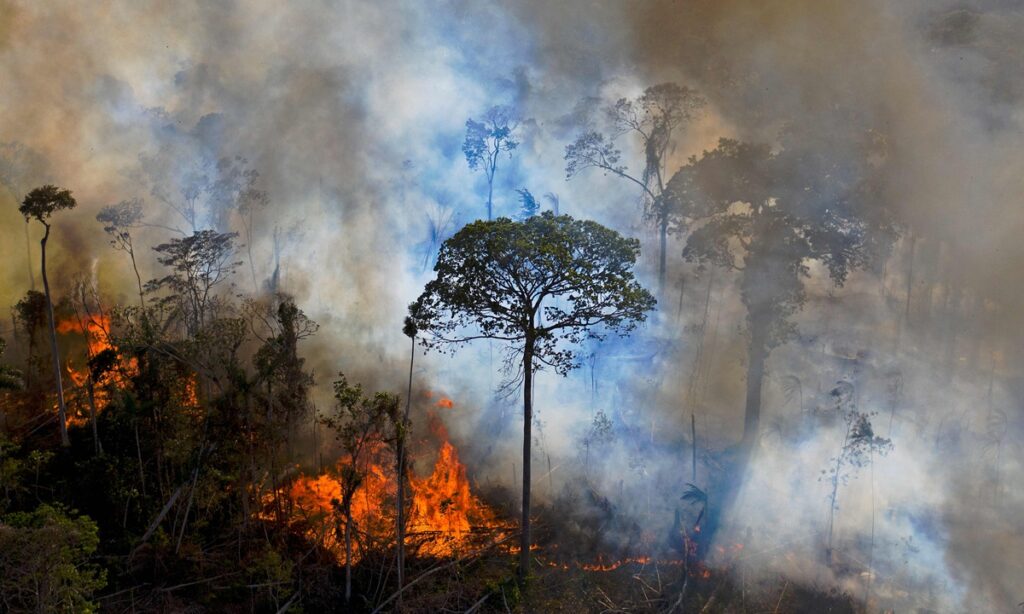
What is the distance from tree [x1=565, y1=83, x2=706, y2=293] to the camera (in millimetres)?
37750

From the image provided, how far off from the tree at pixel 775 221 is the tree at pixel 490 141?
14.2 meters

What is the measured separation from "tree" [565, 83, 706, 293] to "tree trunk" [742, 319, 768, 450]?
8698mm

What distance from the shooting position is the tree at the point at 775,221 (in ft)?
96.9

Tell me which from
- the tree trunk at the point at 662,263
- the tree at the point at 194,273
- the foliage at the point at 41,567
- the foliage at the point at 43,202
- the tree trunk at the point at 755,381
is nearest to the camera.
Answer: the foliage at the point at 41,567

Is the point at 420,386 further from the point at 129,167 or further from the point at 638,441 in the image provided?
the point at 129,167

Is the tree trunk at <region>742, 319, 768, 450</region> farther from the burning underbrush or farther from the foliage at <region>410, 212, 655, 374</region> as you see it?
the burning underbrush

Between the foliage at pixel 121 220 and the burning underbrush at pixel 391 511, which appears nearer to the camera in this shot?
the burning underbrush at pixel 391 511

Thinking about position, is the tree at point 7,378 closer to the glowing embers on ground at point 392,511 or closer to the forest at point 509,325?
the forest at point 509,325

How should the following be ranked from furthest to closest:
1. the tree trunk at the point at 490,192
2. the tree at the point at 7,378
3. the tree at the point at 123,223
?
the tree trunk at the point at 490,192 → the tree at the point at 123,223 → the tree at the point at 7,378

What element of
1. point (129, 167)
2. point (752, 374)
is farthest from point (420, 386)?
point (129, 167)

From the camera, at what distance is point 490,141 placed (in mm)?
41656

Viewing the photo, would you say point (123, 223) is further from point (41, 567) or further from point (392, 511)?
point (41, 567)

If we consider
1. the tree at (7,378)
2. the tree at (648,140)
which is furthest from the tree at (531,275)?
the tree at (648,140)

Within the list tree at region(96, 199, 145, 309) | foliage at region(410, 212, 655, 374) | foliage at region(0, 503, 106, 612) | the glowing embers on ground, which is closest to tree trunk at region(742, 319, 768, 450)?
foliage at region(410, 212, 655, 374)
